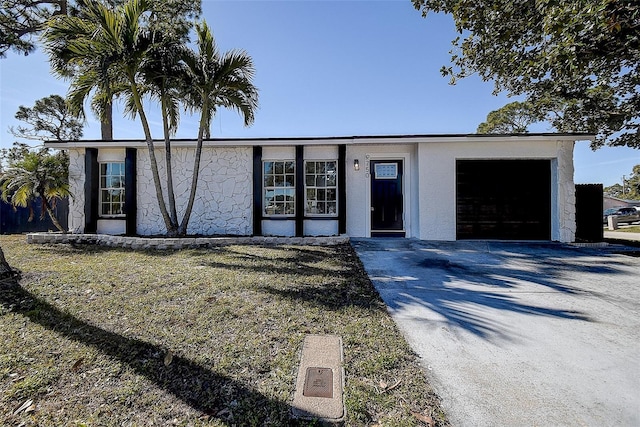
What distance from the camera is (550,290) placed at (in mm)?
4203

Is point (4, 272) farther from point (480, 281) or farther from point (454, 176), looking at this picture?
point (454, 176)

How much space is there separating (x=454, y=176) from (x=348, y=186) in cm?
315

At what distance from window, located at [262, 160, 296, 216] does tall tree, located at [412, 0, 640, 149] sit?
5.42 meters

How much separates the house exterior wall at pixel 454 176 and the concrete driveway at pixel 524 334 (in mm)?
2697

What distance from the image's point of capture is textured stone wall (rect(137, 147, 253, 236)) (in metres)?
9.37

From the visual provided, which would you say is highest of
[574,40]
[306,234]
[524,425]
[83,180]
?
[574,40]

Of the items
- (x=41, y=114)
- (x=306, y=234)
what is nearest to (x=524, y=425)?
(x=306, y=234)

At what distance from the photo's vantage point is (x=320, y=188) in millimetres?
9203

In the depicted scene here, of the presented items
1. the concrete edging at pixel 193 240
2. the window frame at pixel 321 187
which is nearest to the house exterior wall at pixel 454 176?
the window frame at pixel 321 187

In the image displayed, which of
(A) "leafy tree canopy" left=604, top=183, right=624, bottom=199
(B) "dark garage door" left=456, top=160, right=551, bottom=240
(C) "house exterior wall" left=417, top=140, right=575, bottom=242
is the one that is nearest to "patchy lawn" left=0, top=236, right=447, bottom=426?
(C) "house exterior wall" left=417, top=140, right=575, bottom=242

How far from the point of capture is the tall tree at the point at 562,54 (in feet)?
14.2

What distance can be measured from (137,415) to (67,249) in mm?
7416

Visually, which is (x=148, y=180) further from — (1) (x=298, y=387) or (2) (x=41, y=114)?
(2) (x=41, y=114)

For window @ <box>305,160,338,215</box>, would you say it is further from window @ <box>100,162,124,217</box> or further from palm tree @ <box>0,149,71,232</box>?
palm tree @ <box>0,149,71,232</box>
